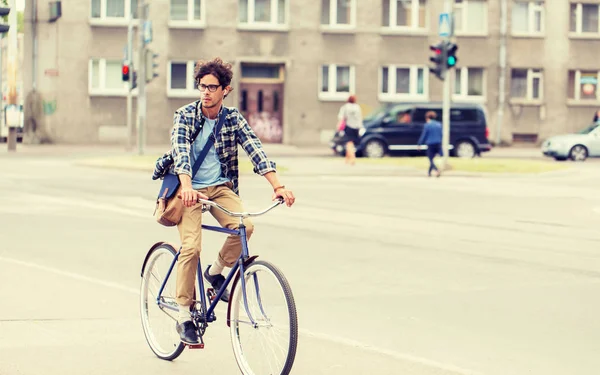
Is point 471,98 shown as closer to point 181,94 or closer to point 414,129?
point 414,129

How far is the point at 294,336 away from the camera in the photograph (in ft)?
19.0

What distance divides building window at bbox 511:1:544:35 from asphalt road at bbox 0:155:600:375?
2932cm

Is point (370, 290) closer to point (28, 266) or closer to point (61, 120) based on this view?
A: point (28, 266)

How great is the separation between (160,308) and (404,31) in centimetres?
4218

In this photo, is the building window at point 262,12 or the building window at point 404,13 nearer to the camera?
the building window at point 262,12

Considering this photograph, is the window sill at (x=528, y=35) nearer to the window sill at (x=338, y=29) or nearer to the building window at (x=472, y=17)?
the building window at (x=472, y=17)

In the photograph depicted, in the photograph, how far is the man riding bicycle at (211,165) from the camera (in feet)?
21.2

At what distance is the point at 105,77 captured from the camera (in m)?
46.8

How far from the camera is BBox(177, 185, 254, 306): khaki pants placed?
6.59 meters

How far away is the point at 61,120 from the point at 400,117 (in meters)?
13.9

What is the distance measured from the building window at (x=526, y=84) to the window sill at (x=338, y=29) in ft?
22.4

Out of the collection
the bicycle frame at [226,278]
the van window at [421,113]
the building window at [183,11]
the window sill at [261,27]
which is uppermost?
the building window at [183,11]

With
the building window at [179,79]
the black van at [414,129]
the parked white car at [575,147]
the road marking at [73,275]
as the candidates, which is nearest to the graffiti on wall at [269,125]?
the building window at [179,79]

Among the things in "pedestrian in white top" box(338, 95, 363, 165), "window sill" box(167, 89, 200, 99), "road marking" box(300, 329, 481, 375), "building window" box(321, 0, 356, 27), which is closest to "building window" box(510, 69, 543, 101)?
"building window" box(321, 0, 356, 27)
